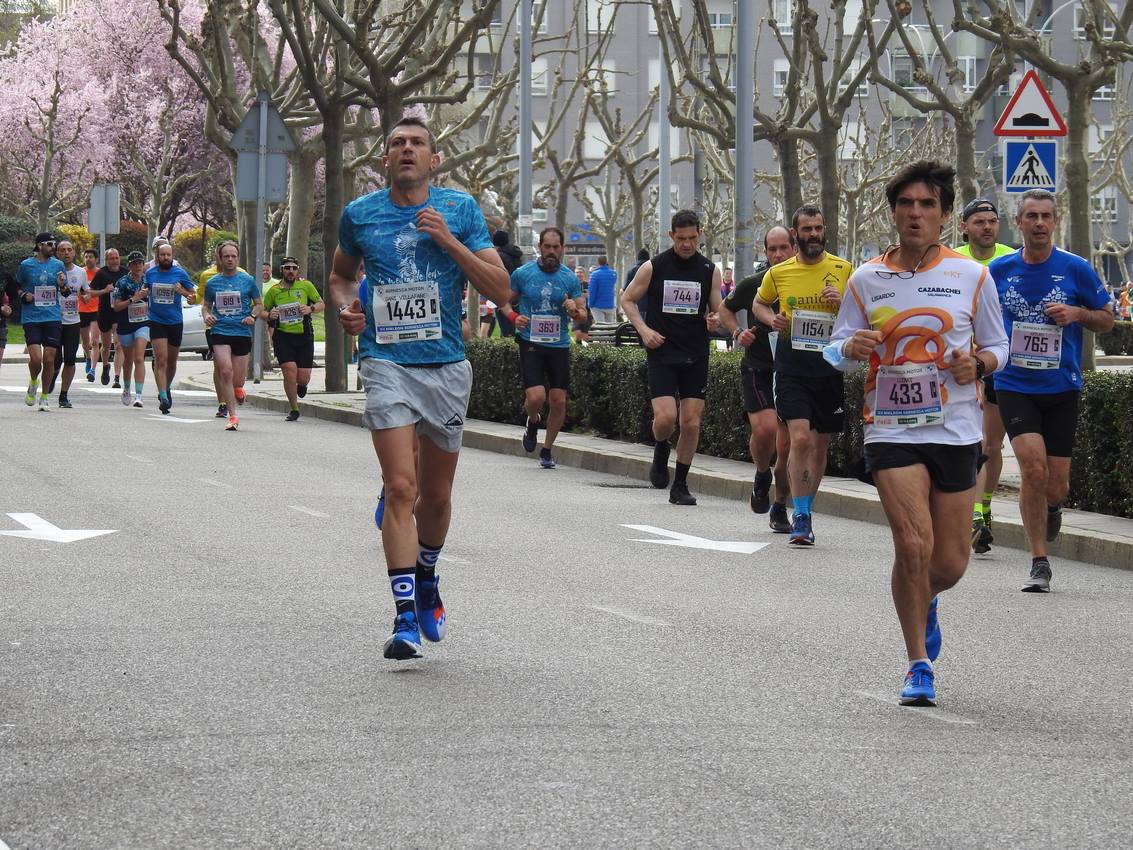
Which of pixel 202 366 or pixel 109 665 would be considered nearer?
pixel 109 665

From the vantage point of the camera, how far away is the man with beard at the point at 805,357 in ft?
38.2

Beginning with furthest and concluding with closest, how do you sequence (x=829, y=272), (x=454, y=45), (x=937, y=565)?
(x=454, y=45) < (x=829, y=272) < (x=937, y=565)

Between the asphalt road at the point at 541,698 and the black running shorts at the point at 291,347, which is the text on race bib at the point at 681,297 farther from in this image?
the black running shorts at the point at 291,347

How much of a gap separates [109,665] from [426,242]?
1.88 meters

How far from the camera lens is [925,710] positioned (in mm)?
6734

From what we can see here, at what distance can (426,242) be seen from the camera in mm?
7637

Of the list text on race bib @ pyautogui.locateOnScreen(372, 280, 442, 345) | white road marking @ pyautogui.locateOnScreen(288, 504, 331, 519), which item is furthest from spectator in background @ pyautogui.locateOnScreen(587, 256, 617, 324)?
text on race bib @ pyautogui.locateOnScreen(372, 280, 442, 345)

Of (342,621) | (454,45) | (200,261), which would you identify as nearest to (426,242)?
(342,621)

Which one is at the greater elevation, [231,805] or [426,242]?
[426,242]

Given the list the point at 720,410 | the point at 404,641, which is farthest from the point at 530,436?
the point at 404,641

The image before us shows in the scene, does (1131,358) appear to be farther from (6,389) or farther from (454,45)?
(6,389)

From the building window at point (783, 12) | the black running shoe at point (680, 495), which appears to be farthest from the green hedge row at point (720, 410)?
the building window at point (783, 12)

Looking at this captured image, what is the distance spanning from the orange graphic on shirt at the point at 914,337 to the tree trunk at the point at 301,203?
2530 centimetres

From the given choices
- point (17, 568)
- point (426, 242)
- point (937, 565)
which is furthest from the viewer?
point (17, 568)
